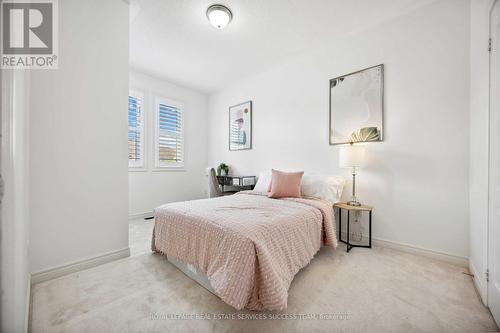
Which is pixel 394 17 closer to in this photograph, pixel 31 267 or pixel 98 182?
pixel 98 182

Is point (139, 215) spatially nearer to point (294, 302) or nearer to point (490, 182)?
point (294, 302)

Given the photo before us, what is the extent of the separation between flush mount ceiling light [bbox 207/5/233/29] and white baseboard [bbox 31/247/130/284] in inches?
110

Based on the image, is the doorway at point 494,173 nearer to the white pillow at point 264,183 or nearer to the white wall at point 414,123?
the white wall at point 414,123

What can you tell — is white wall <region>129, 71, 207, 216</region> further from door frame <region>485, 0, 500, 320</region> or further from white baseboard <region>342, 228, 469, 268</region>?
door frame <region>485, 0, 500, 320</region>

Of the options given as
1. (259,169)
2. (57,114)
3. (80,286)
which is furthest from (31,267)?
(259,169)

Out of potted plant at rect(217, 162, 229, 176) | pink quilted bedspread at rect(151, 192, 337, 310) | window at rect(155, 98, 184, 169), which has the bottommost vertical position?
pink quilted bedspread at rect(151, 192, 337, 310)

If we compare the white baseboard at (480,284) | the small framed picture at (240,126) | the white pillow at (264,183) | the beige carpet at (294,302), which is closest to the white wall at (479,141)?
the white baseboard at (480,284)

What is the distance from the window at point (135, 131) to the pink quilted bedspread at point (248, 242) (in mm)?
2107

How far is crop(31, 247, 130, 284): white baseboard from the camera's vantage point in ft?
5.57

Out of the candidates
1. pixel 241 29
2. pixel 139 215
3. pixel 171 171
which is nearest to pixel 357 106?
pixel 241 29

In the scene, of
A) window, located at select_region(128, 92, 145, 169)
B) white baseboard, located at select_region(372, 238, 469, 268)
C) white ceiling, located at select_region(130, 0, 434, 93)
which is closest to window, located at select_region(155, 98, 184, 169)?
window, located at select_region(128, 92, 145, 169)

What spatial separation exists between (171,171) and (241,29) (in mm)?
3063

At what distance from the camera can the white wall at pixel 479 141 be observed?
1.50 meters

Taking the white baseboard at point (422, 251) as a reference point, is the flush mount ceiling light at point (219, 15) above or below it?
above
